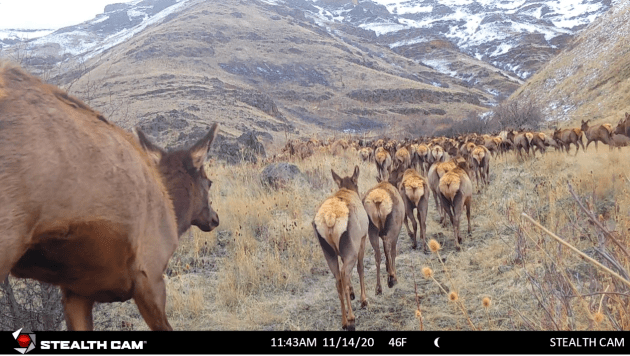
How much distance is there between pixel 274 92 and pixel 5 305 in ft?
234

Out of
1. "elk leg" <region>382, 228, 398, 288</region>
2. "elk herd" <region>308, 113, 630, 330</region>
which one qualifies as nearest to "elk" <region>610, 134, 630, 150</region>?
"elk herd" <region>308, 113, 630, 330</region>

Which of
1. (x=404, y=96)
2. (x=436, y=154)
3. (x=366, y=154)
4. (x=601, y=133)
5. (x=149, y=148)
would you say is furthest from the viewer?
(x=404, y=96)

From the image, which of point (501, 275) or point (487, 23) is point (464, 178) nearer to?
point (501, 275)

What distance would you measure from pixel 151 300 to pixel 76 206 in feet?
2.67

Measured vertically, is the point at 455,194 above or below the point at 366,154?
above

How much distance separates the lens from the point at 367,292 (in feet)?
20.2

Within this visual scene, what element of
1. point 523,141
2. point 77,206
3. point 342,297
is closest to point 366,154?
point 523,141

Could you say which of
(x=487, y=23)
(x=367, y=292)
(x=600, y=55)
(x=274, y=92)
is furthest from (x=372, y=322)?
(x=487, y=23)

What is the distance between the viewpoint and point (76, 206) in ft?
7.16

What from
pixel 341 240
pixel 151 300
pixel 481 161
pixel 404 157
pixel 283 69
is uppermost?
pixel 151 300

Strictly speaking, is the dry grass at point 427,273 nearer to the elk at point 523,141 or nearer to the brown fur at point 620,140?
the elk at point 523,141

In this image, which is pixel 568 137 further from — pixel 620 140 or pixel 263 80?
pixel 263 80

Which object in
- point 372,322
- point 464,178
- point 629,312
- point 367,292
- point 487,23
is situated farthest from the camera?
point 487,23

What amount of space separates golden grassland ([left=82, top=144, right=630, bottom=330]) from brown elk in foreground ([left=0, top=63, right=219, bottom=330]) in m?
1.75
